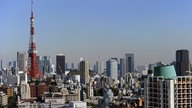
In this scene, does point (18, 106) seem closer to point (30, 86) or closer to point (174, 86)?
point (30, 86)

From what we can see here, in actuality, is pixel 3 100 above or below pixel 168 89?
below

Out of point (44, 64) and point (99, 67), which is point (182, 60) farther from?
point (44, 64)

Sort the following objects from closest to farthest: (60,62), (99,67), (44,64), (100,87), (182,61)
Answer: (182,61) < (100,87) < (60,62) < (99,67) < (44,64)

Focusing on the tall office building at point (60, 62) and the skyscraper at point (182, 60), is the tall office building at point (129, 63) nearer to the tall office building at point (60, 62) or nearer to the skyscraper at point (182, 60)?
the tall office building at point (60, 62)

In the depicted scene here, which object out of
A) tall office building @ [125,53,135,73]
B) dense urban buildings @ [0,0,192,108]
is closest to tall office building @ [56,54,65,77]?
dense urban buildings @ [0,0,192,108]

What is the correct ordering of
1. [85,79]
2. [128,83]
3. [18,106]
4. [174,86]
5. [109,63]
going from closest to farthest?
[174,86]
[18,106]
[128,83]
[85,79]
[109,63]

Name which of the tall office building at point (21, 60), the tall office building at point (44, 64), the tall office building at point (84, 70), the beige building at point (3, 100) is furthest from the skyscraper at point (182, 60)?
the tall office building at point (21, 60)

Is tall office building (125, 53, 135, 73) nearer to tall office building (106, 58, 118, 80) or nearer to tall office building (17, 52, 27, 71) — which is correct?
tall office building (106, 58, 118, 80)

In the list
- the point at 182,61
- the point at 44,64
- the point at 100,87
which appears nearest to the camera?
the point at 182,61

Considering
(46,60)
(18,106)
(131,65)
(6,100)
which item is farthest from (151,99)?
(46,60)

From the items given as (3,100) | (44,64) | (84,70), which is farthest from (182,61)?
(44,64)

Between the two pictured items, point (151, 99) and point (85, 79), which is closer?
point (151, 99)
